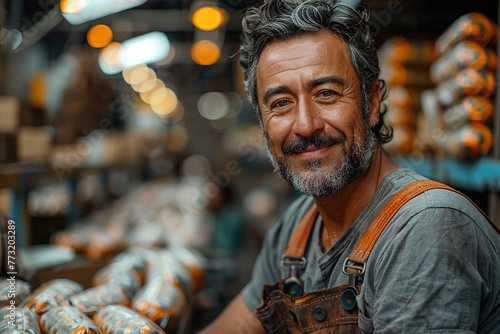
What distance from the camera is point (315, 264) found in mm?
1694

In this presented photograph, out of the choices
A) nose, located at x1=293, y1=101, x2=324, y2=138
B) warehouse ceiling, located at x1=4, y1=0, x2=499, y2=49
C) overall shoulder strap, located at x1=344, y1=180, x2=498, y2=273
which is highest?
warehouse ceiling, located at x1=4, y1=0, x2=499, y2=49

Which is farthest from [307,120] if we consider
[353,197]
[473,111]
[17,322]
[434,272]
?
[473,111]

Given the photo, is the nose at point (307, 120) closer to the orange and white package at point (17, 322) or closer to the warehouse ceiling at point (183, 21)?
the warehouse ceiling at point (183, 21)

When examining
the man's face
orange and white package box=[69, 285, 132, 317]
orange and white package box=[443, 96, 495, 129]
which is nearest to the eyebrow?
the man's face

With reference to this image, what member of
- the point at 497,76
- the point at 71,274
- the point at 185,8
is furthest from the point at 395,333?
the point at 185,8

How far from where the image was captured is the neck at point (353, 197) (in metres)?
1.64

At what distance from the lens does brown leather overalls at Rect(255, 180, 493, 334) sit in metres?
1.41

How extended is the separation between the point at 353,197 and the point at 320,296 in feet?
1.03

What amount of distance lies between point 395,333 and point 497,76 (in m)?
1.72

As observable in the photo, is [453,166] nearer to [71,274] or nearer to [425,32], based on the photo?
[425,32]

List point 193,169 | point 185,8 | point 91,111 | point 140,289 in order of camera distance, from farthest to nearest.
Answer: point 193,169 → point 185,8 → point 91,111 → point 140,289

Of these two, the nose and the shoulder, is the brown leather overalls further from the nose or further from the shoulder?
the nose

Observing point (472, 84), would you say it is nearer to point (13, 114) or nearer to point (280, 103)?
point (280, 103)

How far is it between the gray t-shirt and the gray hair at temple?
1.45 feet
